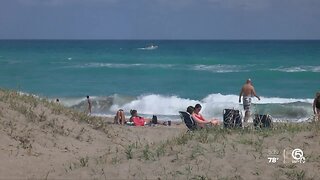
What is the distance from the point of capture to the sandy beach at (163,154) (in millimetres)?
6555

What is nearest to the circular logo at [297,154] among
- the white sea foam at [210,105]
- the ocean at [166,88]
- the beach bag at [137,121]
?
the beach bag at [137,121]

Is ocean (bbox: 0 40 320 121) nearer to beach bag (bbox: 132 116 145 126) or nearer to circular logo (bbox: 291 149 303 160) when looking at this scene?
beach bag (bbox: 132 116 145 126)

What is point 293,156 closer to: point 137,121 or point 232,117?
point 232,117

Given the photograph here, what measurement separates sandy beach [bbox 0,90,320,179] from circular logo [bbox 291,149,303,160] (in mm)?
55

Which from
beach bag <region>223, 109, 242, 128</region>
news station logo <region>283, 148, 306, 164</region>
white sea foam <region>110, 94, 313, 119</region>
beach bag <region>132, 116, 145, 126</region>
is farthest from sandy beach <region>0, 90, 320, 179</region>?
white sea foam <region>110, 94, 313, 119</region>

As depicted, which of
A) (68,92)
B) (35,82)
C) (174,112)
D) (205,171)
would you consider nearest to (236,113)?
(205,171)

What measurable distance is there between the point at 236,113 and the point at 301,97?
21430 millimetres

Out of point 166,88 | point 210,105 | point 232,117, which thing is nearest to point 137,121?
point 232,117

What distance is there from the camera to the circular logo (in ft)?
22.6

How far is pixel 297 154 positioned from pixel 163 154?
181 centimetres

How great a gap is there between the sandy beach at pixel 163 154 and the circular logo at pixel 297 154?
0.06 m

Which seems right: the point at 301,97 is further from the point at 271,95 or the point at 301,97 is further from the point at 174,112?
the point at 174,112

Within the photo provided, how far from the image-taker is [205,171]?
652 cm

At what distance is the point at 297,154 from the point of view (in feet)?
22.8
